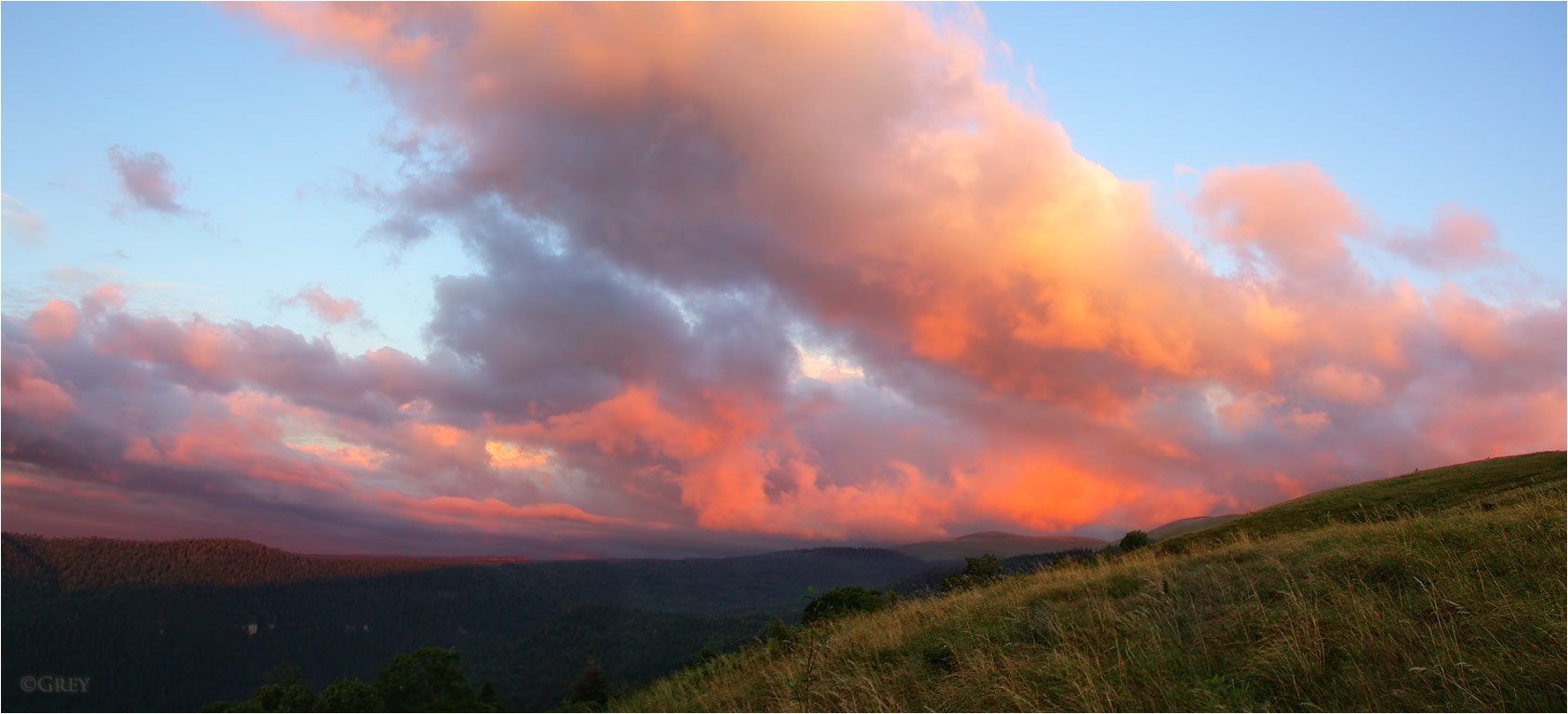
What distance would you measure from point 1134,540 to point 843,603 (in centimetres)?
1610

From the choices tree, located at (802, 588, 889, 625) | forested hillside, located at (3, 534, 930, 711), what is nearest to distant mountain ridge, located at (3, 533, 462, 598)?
forested hillside, located at (3, 534, 930, 711)

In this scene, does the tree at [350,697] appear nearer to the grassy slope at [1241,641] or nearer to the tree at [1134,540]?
the grassy slope at [1241,641]

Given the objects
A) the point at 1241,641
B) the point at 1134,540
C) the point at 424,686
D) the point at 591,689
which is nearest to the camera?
the point at 424,686

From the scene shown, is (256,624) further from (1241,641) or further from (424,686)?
(1241,641)

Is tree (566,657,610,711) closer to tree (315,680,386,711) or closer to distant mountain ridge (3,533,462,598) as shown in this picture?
tree (315,680,386,711)

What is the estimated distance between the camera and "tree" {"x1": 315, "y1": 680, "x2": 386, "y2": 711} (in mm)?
5730

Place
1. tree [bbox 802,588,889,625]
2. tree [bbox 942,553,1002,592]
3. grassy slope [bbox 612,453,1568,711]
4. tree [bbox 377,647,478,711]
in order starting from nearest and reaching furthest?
tree [bbox 377,647,478,711] < grassy slope [bbox 612,453,1568,711] < tree [bbox 802,588,889,625] < tree [bbox 942,553,1002,592]

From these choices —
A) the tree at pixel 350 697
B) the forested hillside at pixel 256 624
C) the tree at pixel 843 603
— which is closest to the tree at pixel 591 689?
the forested hillside at pixel 256 624

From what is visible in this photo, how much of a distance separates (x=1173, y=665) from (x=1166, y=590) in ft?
17.8

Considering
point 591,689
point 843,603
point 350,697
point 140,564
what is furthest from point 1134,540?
point 140,564

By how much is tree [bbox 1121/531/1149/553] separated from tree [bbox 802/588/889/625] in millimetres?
13255

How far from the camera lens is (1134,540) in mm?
32656

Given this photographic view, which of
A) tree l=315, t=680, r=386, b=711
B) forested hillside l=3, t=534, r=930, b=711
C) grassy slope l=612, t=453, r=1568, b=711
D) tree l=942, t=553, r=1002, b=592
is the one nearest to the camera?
tree l=315, t=680, r=386, b=711

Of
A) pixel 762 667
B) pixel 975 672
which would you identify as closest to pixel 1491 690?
pixel 975 672
